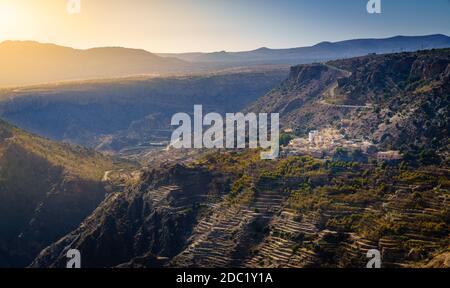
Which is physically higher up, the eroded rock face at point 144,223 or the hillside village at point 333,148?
the hillside village at point 333,148

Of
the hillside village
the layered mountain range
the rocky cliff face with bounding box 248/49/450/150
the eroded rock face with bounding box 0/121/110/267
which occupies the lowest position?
the eroded rock face with bounding box 0/121/110/267

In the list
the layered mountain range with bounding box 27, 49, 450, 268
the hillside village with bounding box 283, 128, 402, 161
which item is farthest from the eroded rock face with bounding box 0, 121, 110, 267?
the hillside village with bounding box 283, 128, 402, 161

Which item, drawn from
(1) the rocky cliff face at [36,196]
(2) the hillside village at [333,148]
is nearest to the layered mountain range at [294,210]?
(2) the hillside village at [333,148]

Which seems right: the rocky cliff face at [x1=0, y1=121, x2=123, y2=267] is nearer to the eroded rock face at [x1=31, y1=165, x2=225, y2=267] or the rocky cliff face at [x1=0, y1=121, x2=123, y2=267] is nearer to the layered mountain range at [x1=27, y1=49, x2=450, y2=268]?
the eroded rock face at [x1=31, y1=165, x2=225, y2=267]

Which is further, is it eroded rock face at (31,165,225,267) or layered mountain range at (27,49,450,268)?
eroded rock face at (31,165,225,267)

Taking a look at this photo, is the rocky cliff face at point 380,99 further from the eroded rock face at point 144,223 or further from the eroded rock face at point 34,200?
the eroded rock face at point 34,200

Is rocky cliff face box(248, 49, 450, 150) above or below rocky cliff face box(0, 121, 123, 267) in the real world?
above

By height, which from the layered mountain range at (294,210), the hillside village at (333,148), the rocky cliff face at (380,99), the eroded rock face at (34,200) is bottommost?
the eroded rock face at (34,200)

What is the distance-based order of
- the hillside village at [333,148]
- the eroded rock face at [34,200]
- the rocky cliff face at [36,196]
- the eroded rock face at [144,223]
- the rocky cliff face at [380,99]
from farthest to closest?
the rocky cliff face at [380,99]
the rocky cliff face at [36,196]
the eroded rock face at [34,200]
the hillside village at [333,148]
the eroded rock face at [144,223]

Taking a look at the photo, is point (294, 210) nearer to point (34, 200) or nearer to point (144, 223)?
point (144, 223)

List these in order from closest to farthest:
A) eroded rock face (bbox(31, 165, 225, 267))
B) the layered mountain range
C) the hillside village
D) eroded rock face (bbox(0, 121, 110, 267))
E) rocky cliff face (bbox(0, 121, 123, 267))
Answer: the layered mountain range
eroded rock face (bbox(31, 165, 225, 267))
the hillside village
eroded rock face (bbox(0, 121, 110, 267))
rocky cliff face (bbox(0, 121, 123, 267))
